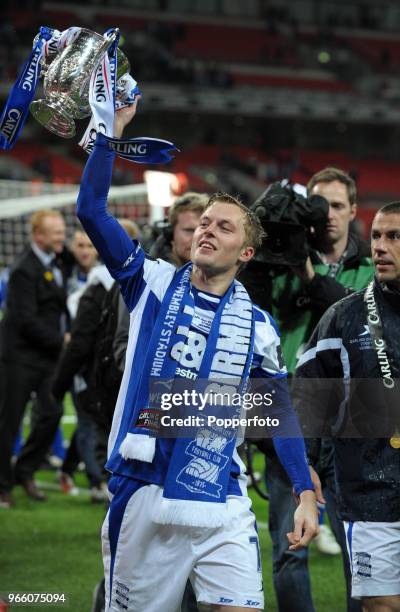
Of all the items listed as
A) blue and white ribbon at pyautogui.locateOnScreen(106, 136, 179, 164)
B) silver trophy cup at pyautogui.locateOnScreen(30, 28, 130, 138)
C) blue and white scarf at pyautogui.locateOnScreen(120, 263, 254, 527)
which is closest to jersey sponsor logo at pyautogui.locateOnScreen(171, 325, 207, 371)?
blue and white scarf at pyautogui.locateOnScreen(120, 263, 254, 527)

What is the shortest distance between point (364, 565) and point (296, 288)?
148cm

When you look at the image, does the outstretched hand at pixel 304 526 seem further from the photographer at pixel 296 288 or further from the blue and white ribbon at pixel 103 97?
the blue and white ribbon at pixel 103 97

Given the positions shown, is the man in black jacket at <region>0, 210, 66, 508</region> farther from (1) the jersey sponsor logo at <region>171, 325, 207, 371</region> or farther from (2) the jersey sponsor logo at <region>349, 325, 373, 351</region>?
(1) the jersey sponsor logo at <region>171, 325, 207, 371</region>

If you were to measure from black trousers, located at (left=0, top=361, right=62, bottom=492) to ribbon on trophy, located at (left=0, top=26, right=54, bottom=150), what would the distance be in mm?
4463

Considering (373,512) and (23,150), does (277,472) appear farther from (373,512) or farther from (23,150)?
(23,150)

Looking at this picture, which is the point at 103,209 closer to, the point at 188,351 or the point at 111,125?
the point at 111,125

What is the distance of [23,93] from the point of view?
12.0 ft

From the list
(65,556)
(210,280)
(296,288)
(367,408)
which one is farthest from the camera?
(65,556)

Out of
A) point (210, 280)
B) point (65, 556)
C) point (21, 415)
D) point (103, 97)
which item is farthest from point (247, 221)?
point (21, 415)

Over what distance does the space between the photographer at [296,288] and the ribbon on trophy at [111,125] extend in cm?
123

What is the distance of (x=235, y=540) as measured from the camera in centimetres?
339

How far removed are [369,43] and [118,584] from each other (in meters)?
39.2

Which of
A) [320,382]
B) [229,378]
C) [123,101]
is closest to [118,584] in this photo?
[229,378]

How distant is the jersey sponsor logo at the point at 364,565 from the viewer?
12.1 feet
